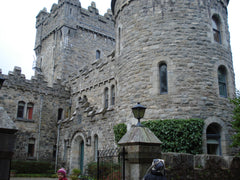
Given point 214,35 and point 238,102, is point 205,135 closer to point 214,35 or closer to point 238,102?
point 238,102

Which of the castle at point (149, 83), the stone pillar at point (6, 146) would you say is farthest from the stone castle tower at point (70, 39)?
the stone pillar at point (6, 146)

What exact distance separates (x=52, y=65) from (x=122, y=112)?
59.7ft

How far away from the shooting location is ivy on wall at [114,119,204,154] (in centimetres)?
1238

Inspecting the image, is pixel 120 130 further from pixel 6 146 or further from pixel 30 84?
pixel 30 84

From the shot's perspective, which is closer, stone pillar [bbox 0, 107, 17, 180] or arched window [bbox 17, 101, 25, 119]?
stone pillar [bbox 0, 107, 17, 180]

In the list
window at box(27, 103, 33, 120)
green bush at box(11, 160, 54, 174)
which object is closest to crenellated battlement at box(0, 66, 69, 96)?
window at box(27, 103, 33, 120)

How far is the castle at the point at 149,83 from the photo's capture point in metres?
13.3

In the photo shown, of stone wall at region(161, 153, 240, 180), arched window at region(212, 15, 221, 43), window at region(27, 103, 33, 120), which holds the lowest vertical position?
stone wall at region(161, 153, 240, 180)

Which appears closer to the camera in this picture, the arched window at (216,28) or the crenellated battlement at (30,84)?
the arched window at (216,28)

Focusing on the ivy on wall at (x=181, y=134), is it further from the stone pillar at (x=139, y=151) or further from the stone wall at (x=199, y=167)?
the stone pillar at (x=139, y=151)

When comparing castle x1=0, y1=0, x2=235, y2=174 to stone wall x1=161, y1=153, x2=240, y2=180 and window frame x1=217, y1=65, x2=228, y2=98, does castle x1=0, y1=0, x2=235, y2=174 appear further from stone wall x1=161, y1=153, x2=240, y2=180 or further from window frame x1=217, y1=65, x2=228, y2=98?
stone wall x1=161, y1=153, x2=240, y2=180

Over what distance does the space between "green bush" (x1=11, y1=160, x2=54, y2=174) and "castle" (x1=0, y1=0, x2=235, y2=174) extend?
0.85 metres

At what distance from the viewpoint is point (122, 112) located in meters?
15.0

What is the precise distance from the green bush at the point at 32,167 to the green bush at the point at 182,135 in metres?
13.3
